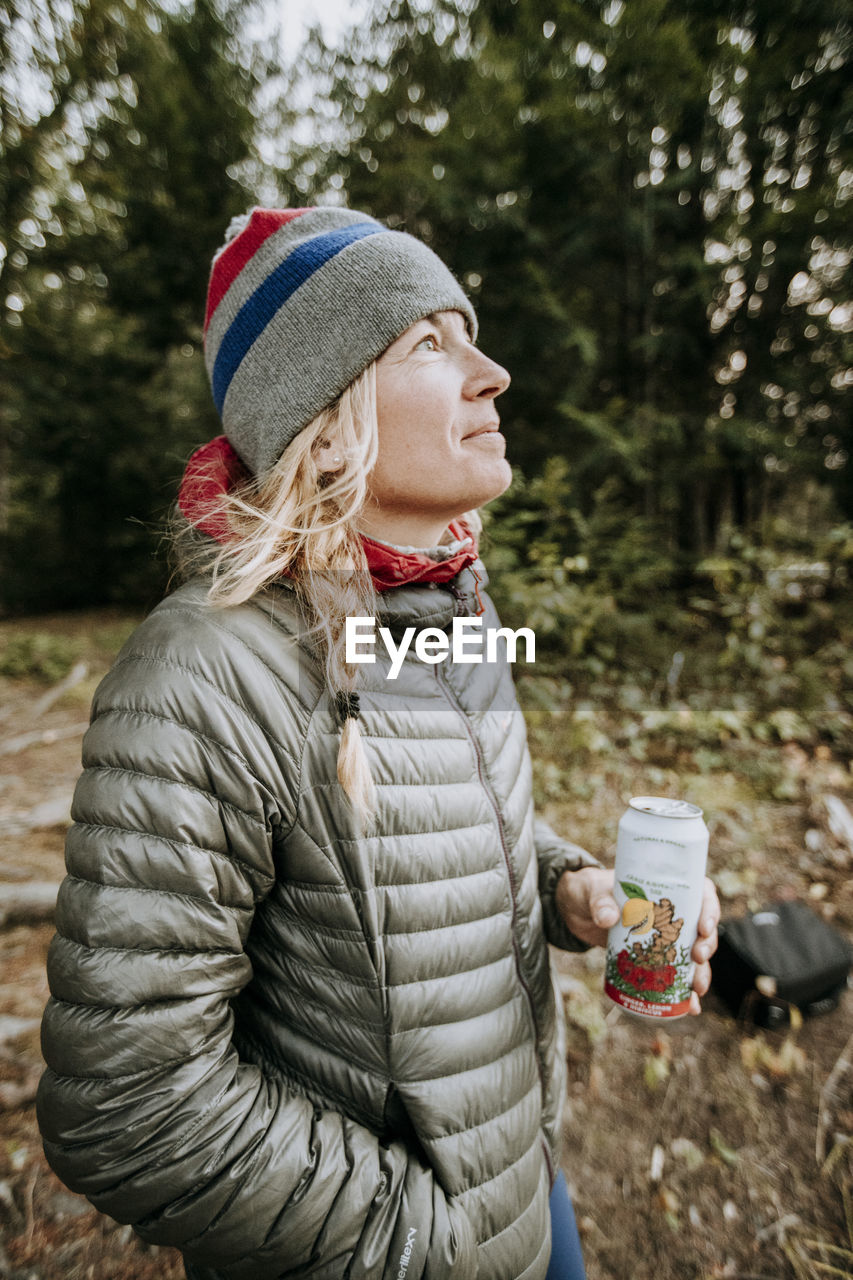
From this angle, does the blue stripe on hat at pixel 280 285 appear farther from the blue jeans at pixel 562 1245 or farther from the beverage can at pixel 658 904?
the blue jeans at pixel 562 1245

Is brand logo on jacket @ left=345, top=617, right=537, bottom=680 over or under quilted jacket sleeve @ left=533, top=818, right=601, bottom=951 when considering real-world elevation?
over

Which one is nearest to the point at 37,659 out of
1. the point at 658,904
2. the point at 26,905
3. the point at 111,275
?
the point at 26,905

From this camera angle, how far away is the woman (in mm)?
918

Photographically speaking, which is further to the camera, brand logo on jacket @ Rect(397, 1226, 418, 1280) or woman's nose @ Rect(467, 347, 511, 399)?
woman's nose @ Rect(467, 347, 511, 399)

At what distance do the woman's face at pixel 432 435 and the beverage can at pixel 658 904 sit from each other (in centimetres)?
73

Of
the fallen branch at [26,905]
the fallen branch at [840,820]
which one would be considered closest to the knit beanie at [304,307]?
the fallen branch at [26,905]

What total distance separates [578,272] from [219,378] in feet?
23.3

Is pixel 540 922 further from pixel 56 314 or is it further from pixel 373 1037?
pixel 56 314

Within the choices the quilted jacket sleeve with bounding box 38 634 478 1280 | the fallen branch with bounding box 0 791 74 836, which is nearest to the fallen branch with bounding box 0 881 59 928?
the fallen branch with bounding box 0 791 74 836

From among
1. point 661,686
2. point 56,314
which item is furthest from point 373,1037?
point 56,314

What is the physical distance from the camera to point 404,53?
8172mm

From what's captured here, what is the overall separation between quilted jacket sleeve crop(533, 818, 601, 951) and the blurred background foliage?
292 centimetres

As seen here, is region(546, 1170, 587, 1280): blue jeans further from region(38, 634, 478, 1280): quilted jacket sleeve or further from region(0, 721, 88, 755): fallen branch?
region(0, 721, 88, 755): fallen branch

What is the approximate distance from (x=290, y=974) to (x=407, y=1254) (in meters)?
0.46
